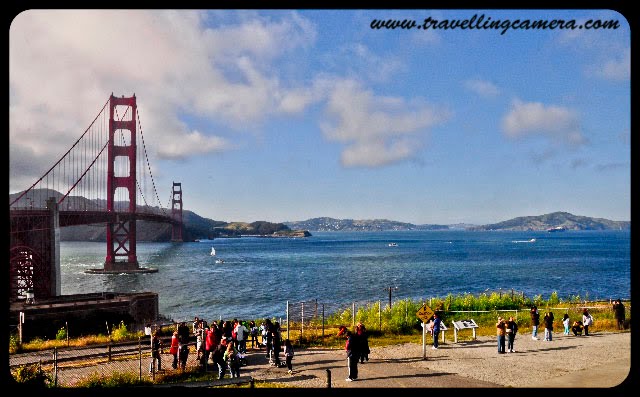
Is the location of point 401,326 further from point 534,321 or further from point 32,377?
point 32,377

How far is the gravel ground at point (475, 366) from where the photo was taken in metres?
13.4

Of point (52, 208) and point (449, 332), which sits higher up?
point (52, 208)

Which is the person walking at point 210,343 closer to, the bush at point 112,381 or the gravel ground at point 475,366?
the gravel ground at point 475,366

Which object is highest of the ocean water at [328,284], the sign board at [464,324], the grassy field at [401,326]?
the sign board at [464,324]

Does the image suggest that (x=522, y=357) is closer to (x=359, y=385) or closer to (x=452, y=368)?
(x=452, y=368)

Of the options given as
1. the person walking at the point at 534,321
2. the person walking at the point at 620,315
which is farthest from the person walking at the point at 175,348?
the person walking at the point at 620,315

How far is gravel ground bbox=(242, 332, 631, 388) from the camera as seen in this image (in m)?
13.4

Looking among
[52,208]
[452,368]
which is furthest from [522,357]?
[52,208]

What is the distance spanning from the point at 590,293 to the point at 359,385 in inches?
2077

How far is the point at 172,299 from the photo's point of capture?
56625 mm

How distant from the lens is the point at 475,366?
15.3 metres

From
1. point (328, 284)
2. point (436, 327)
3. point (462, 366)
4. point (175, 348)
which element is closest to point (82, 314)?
point (175, 348)
